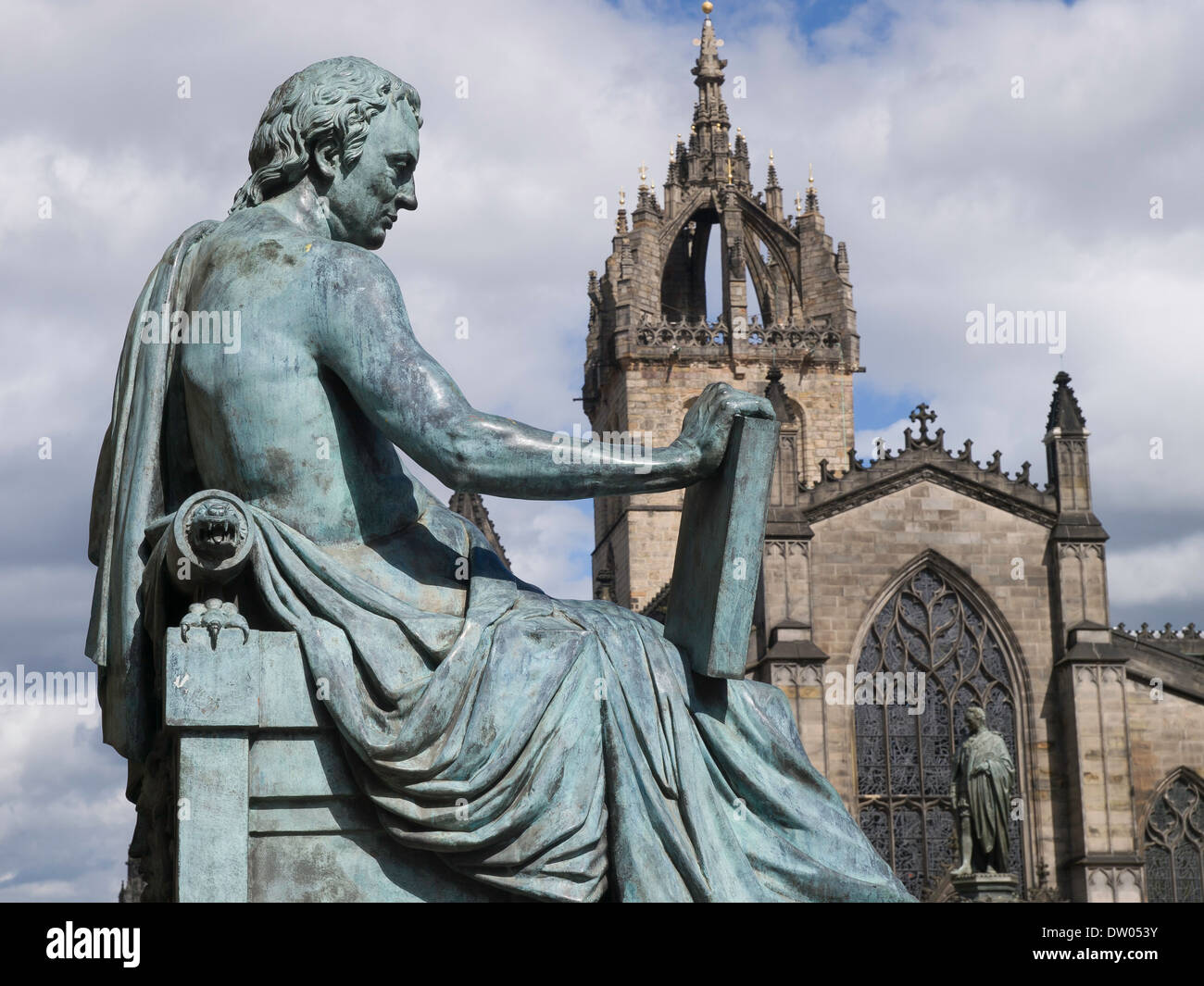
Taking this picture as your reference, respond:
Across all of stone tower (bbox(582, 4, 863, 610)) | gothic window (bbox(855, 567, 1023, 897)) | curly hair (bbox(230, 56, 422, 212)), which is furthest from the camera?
stone tower (bbox(582, 4, 863, 610))

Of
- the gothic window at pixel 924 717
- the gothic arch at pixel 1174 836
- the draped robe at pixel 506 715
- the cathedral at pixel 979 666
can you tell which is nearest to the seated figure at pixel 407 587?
the draped robe at pixel 506 715

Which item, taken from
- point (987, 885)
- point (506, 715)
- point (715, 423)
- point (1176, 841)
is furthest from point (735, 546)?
point (1176, 841)

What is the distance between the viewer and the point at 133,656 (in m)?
3.09

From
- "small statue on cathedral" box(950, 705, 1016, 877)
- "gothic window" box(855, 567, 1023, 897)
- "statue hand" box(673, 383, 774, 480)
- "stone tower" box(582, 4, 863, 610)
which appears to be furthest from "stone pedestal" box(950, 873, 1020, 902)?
"stone tower" box(582, 4, 863, 610)

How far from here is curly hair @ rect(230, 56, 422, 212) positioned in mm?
3283

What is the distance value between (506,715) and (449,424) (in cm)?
46

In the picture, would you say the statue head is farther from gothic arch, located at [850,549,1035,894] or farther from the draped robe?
gothic arch, located at [850,549,1035,894]

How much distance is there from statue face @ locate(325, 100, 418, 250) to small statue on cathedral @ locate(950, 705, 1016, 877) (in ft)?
66.4

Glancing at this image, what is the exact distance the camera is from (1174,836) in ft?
109

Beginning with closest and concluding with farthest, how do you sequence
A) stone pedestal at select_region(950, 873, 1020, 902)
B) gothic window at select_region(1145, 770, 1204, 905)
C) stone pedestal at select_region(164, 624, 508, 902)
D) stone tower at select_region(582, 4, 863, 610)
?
stone pedestal at select_region(164, 624, 508, 902) < stone pedestal at select_region(950, 873, 1020, 902) < gothic window at select_region(1145, 770, 1204, 905) < stone tower at select_region(582, 4, 863, 610)

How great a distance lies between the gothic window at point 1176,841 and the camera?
3247cm

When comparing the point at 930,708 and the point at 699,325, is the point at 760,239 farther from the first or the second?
the point at 930,708

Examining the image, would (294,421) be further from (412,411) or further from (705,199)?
(705,199)
